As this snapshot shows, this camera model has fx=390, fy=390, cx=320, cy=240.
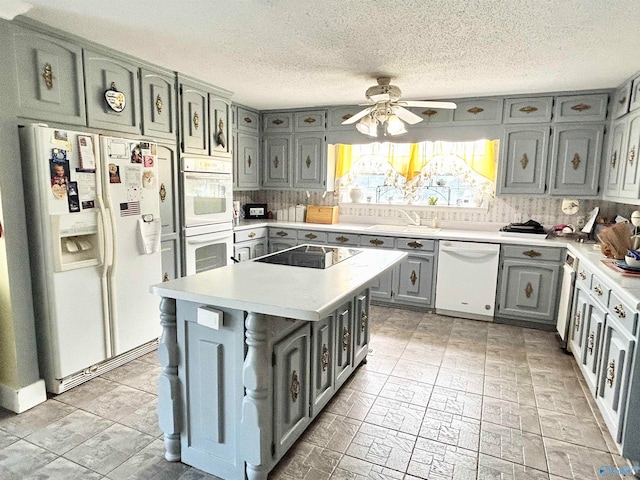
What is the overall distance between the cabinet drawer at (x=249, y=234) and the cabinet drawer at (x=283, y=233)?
3.4 inches

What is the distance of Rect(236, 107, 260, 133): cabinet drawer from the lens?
4.61 m

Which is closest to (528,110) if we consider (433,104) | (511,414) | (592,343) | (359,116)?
(433,104)

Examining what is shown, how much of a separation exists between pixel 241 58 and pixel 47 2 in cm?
119

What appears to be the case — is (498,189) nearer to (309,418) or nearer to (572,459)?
(572,459)

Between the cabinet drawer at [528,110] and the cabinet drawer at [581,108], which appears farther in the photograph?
the cabinet drawer at [528,110]

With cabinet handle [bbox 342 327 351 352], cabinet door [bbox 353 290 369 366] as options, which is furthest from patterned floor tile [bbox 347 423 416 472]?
cabinet door [bbox 353 290 369 366]

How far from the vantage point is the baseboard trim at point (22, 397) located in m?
2.29

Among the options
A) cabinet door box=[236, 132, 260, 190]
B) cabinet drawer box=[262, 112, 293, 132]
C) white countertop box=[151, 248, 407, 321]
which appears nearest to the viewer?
white countertop box=[151, 248, 407, 321]

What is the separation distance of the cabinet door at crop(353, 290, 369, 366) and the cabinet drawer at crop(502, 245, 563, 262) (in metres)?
1.74

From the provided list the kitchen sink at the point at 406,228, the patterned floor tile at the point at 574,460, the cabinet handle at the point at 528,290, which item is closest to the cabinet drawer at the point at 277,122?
the kitchen sink at the point at 406,228

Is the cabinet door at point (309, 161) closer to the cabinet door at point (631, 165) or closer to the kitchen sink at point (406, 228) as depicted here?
the kitchen sink at point (406, 228)

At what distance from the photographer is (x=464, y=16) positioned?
2070mm

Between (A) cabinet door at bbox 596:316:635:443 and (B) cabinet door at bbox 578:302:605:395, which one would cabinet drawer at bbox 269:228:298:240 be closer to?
(B) cabinet door at bbox 578:302:605:395

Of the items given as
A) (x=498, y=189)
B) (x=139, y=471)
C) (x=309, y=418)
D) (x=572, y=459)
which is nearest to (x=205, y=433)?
(x=139, y=471)
